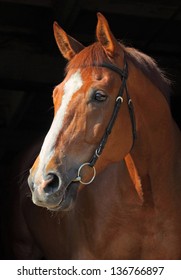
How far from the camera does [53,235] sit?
5.05m

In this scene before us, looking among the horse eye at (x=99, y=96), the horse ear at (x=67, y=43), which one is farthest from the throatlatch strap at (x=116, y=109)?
the horse ear at (x=67, y=43)

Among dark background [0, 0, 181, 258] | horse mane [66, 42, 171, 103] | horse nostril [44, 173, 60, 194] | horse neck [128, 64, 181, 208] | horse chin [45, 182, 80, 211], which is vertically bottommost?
horse chin [45, 182, 80, 211]

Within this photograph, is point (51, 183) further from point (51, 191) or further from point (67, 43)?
point (67, 43)

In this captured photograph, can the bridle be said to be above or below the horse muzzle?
above

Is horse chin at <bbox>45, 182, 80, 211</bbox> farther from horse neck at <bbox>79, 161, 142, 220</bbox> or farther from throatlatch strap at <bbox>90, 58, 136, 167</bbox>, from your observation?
horse neck at <bbox>79, 161, 142, 220</bbox>

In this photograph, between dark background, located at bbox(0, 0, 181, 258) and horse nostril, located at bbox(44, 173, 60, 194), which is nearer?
horse nostril, located at bbox(44, 173, 60, 194)

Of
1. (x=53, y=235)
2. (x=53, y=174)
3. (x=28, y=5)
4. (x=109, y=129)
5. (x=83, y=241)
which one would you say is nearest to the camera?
(x=53, y=174)

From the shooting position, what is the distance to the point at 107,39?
4004 millimetres

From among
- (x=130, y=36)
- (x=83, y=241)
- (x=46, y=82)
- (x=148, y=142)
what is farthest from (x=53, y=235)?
(x=130, y=36)

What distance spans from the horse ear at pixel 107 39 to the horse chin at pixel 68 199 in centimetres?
83

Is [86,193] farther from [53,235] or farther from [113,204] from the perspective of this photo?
[53,235]

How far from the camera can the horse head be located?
12.0 feet

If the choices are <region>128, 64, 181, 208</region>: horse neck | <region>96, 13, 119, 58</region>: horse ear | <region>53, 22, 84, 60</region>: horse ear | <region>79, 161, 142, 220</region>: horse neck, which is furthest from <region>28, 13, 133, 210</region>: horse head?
<region>79, 161, 142, 220</region>: horse neck

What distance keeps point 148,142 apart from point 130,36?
9.97 ft
